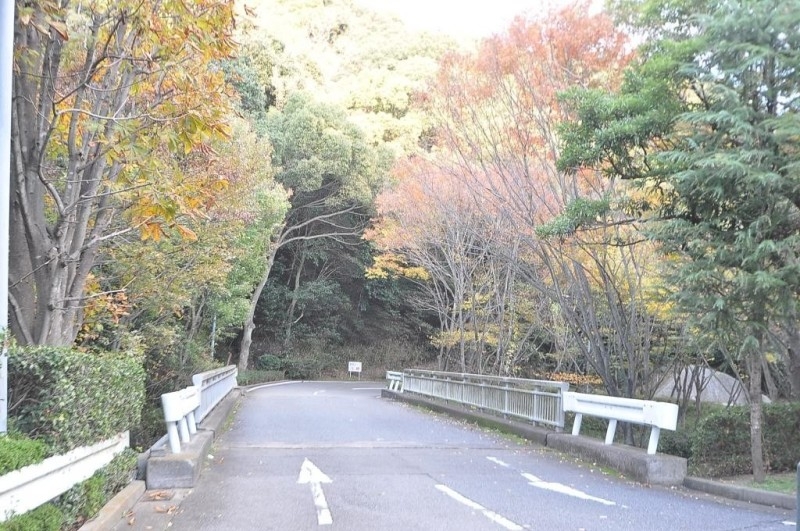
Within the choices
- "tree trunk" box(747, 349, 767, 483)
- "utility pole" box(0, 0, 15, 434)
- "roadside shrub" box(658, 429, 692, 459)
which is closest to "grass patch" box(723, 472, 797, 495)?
"tree trunk" box(747, 349, 767, 483)

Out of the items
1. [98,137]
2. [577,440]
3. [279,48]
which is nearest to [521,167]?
[577,440]

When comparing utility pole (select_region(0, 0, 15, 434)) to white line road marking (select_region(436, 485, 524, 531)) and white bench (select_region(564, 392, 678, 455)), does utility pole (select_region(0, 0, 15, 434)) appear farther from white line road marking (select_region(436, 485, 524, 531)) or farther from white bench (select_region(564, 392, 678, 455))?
white bench (select_region(564, 392, 678, 455))

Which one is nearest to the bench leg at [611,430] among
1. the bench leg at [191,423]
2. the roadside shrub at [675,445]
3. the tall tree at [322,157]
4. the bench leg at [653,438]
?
the bench leg at [653,438]

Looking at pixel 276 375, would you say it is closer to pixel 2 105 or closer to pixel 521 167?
pixel 521 167

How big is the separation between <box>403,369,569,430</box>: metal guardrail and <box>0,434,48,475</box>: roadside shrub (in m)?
7.83

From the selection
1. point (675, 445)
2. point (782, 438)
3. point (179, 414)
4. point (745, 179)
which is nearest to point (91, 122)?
point (179, 414)

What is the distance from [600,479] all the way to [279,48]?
3099 cm

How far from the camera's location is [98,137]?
7.85m

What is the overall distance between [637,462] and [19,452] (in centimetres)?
671

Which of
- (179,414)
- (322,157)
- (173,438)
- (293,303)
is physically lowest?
(173,438)

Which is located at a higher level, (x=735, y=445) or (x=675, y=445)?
(x=735, y=445)

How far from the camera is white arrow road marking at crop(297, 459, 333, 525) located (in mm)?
6078

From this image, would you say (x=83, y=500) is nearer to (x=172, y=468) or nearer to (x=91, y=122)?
(x=172, y=468)

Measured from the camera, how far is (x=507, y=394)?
12.8m
